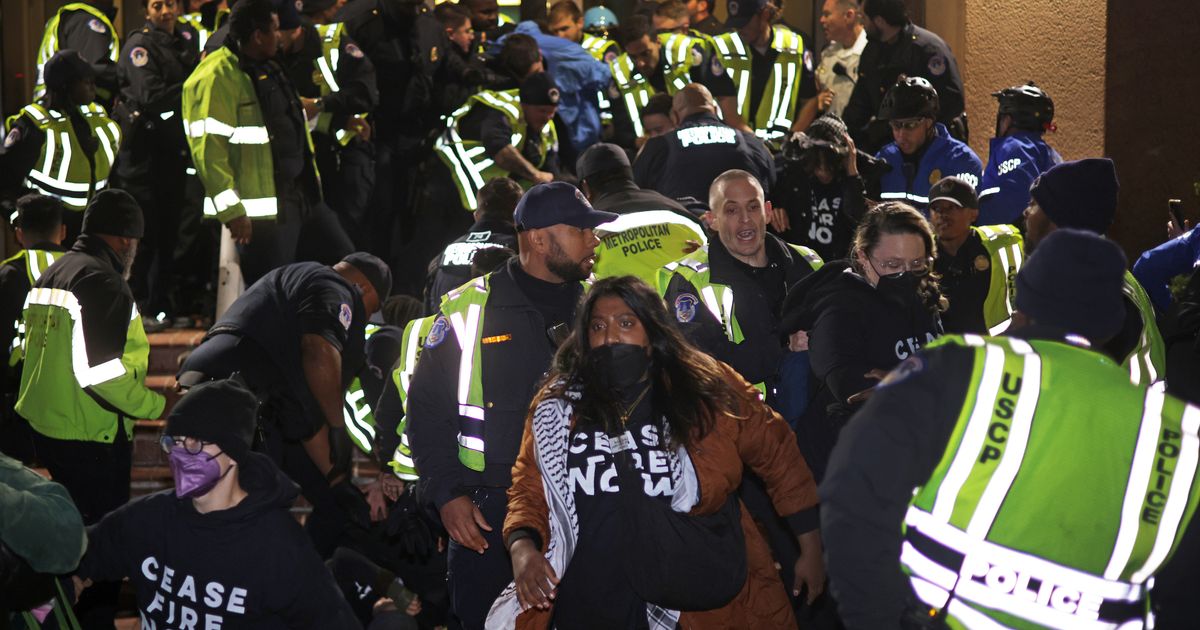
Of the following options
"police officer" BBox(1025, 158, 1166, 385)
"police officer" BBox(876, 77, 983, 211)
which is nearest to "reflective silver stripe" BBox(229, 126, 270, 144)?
"police officer" BBox(876, 77, 983, 211)

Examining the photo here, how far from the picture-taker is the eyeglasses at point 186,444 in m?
4.52

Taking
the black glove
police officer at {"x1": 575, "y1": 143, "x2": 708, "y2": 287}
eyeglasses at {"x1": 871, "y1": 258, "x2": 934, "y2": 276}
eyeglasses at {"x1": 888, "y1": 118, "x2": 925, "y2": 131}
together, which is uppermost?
eyeglasses at {"x1": 871, "y1": 258, "x2": 934, "y2": 276}

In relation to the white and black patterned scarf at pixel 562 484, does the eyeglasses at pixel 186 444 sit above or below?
above

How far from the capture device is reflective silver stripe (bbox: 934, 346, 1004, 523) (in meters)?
3.36

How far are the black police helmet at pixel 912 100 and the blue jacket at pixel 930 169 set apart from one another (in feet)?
0.69

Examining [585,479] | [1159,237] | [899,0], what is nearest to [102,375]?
[585,479]

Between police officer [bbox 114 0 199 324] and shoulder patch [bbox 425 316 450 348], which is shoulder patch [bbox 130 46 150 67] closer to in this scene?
police officer [bbox 114 0 199 324]

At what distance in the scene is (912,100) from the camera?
816 centimetres

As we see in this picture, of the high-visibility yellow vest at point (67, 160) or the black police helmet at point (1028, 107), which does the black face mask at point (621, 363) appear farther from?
the high-visibility yellow vest at point (67, 160)

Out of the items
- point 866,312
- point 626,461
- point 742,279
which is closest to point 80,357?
point 742,279

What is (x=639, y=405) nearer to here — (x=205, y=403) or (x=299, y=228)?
(x=205, y=403)

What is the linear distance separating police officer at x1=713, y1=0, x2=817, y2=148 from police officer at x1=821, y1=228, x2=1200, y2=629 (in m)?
7.54

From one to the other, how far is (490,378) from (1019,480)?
2494mm

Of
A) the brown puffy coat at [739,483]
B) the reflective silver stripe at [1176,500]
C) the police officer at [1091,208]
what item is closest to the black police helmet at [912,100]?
the police officer at [1091,208]
